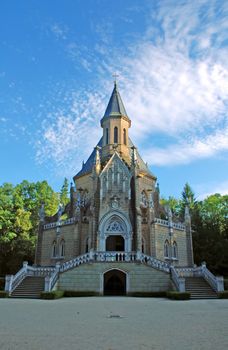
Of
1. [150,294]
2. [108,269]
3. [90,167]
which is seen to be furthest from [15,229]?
[150,294]

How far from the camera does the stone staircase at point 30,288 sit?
24.2 meters

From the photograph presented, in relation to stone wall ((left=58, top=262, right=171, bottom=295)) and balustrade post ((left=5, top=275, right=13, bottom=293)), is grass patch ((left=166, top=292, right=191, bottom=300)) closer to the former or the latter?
stone wall ((left=58, top=262, right=171, bottom=295))

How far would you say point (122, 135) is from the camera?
4100 cm

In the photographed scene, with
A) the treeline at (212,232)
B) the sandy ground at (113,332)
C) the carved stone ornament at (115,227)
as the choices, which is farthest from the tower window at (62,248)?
the sandy ground at (113,332)

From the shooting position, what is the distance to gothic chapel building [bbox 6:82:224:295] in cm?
2591

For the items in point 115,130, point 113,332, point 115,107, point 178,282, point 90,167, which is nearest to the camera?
point 113,332

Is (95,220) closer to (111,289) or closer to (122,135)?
(111,289)

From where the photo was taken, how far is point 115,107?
43219 mm

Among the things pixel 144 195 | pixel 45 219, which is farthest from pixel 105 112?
pixel 45 219

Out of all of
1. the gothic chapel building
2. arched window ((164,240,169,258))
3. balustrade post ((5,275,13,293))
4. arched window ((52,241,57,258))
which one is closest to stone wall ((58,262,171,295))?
the gothic chapel building

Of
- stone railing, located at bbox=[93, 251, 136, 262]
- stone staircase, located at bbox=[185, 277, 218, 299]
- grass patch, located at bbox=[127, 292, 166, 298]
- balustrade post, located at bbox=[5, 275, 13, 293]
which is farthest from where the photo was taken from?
stone railing, located at bbox=[93, 251, 136, 262]

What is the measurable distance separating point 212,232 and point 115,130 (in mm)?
19329

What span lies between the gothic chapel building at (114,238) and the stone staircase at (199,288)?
36.3 inches

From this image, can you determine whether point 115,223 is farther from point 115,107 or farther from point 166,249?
point 115,107
